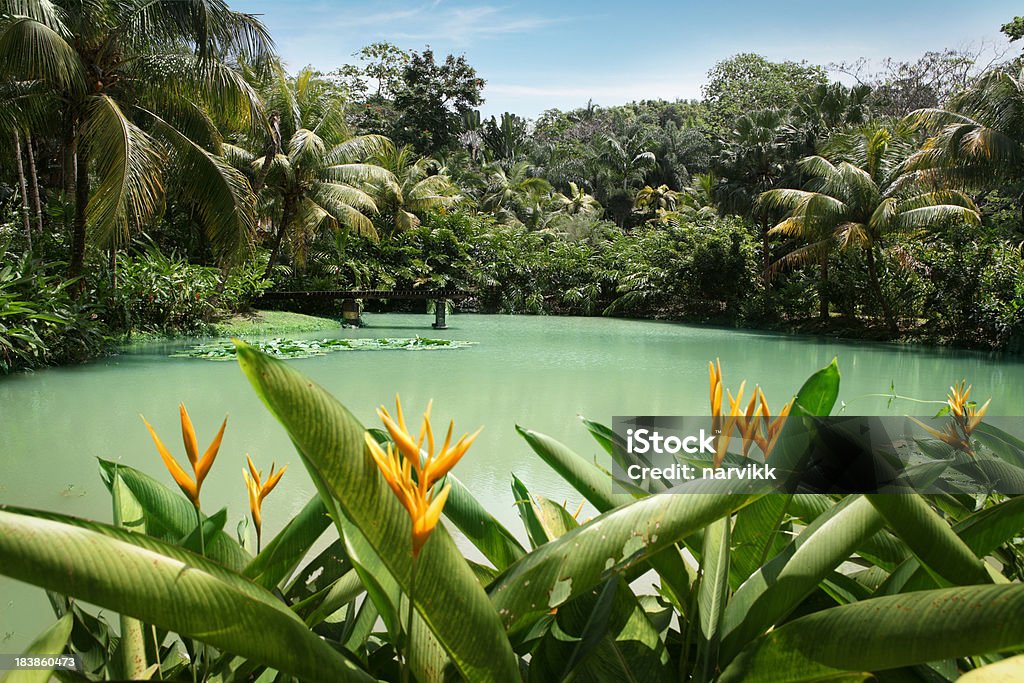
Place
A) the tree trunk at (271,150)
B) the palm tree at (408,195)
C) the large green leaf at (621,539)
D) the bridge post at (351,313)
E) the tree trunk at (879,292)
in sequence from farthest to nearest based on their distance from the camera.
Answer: the palm tree at (408,195)
the bridge post at (351,313)
the tree trunk at (271,150)
the tree trunk at (879,292)
the large green leaf at (621,539)

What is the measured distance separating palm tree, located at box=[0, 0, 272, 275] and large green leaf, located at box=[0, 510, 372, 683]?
8.23 metres

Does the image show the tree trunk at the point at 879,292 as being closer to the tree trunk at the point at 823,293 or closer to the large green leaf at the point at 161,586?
the tree trunk at the point at 823,293

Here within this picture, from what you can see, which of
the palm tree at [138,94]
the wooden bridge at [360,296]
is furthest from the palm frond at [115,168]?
the wooden bridge at [360,296]

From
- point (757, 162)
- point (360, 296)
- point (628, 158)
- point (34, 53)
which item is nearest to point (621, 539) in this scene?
point (34, 53)

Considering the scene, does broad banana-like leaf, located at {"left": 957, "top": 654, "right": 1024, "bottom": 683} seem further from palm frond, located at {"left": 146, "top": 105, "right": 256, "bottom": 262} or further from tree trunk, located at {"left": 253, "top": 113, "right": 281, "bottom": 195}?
tree trunk, located at {"left": 253, "top": 113, "right": 281, "bottom": 195}

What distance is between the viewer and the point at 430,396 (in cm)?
635

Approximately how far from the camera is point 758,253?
18.5m

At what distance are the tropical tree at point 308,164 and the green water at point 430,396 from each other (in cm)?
409

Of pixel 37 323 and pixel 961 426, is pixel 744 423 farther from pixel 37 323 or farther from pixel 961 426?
pixel 37 323

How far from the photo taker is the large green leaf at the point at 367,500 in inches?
20.7

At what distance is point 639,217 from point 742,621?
1049 inches

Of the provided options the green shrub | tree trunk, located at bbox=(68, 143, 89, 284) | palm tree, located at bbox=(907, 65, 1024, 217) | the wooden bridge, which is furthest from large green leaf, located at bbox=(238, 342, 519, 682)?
the wooden bridge

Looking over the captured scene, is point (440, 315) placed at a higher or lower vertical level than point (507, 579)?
lower

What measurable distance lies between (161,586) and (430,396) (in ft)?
19.3
